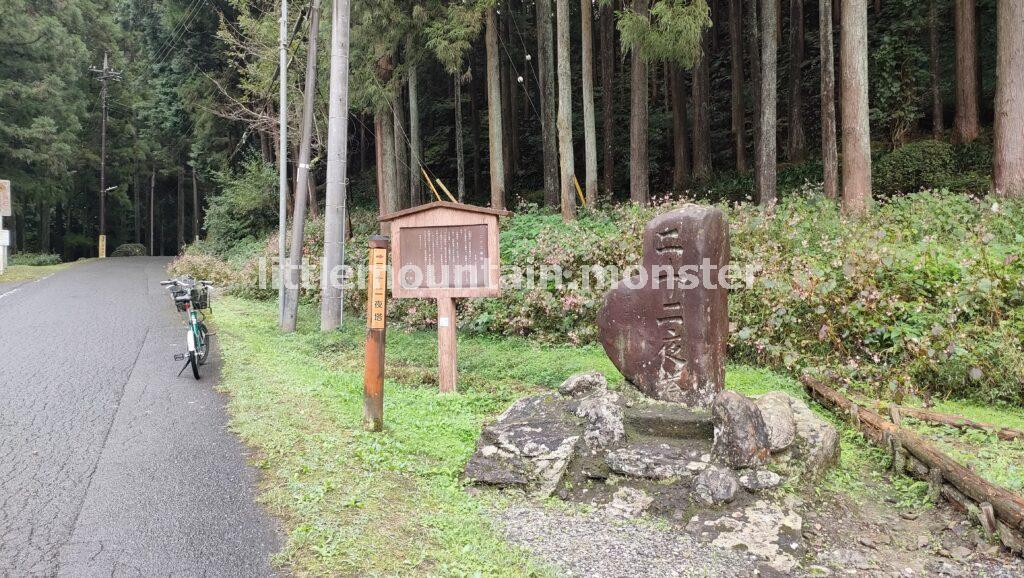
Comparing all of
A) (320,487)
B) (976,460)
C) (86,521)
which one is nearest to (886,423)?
(976,460)

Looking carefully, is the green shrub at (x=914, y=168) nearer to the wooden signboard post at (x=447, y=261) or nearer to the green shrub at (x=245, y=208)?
the wooden signboard post at (x=447, y=261)

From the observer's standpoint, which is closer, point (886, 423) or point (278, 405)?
point (886, 423)

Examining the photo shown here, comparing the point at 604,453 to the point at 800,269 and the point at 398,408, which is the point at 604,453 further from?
the point at 800,269

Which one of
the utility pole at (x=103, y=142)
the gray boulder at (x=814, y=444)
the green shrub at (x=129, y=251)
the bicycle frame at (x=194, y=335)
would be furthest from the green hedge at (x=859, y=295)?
the green shrub at (x=129, y=251)

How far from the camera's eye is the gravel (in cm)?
358

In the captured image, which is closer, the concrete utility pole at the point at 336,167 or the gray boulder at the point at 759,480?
the gray boulder at the point at 759,480

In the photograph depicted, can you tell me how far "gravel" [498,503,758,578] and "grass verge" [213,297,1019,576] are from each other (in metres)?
0.18

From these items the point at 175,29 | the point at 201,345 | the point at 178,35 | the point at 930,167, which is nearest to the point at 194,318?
the point at 201,345

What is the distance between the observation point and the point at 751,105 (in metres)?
25.2

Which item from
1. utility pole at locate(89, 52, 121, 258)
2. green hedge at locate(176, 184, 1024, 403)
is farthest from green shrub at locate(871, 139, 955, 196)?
utility pole at locate(89, 52, 121, 258)

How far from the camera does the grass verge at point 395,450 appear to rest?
140 inches

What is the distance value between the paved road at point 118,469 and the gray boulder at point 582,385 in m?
2.66

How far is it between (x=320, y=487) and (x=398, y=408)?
2.09m

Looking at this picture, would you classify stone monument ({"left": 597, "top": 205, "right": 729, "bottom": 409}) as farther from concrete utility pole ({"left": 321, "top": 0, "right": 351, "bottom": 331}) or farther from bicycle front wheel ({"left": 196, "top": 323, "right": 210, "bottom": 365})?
concrete utility pole ({"left": 321, "top": 0, "right": 351, "bottom": 331})
